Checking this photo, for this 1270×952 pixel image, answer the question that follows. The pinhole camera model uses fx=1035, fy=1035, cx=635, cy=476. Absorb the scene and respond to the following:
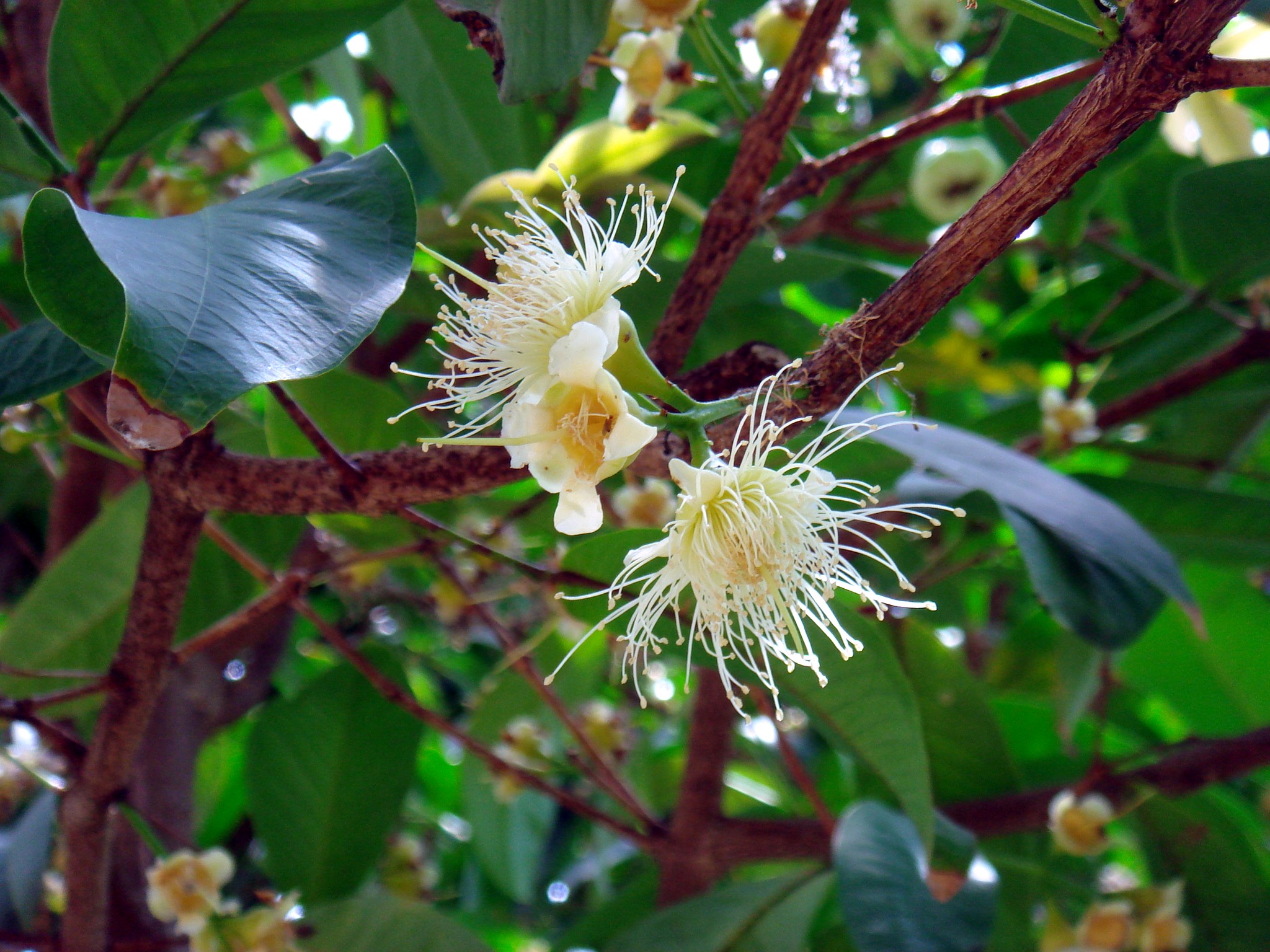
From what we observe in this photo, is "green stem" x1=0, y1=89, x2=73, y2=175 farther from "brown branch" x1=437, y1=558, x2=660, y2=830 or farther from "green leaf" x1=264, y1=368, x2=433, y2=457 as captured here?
"brown branch" x1=437, y1=558, x2=660, y2=830

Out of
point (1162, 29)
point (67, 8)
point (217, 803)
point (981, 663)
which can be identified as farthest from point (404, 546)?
point (981, 663)

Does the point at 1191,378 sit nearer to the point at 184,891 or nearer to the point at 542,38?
the point at 542,38

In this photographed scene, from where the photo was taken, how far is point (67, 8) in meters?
0.61

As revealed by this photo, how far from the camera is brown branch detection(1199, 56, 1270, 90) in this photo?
43 cm

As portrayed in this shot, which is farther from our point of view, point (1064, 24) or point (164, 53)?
point (164, 53)

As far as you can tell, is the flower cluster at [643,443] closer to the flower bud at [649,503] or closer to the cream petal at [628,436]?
the cream petal at [628,436]

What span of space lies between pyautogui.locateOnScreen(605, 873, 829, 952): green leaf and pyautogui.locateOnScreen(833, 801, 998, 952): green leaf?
4.7 inches

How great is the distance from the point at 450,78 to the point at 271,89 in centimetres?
17

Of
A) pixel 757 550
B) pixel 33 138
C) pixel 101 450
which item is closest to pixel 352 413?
pixel 101 450

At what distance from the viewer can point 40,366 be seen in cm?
56

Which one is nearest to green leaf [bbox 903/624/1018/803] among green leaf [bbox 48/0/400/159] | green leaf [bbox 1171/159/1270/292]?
green leaf [bbox 1171/159/1270/292]

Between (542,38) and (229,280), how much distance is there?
0.24 meters

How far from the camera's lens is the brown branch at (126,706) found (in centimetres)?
63

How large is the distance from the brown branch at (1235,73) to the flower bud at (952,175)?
2.47 feet
